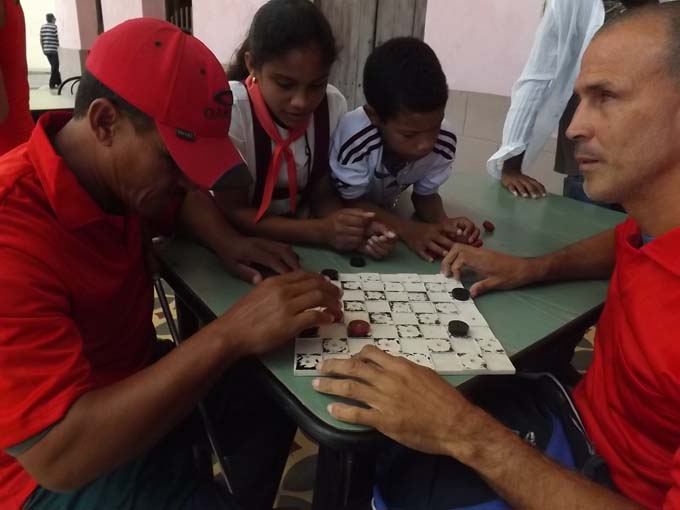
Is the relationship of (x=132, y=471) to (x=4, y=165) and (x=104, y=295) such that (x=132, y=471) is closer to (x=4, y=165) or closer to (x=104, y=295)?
(x=104, y=295)

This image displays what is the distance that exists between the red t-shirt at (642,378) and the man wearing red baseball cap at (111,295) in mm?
514

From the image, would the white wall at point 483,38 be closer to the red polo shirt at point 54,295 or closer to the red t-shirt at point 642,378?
the red t-shirt at point 642,378

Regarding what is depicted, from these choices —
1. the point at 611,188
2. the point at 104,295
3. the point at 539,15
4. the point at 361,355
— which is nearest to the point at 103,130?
the point at 104,295

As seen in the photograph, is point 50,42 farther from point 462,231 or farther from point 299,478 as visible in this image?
point 462,231

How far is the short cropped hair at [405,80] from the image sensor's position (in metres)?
1.32

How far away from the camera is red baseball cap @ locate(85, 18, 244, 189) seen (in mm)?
800

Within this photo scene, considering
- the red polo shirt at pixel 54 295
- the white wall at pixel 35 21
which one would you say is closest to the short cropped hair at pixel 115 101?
the red polo shirt at pixel 54 295

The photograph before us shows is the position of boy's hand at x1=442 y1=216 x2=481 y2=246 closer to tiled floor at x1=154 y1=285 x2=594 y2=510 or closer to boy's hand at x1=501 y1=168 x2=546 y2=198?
boy's hand at x1=501 y1=168 x2=546 y2=198

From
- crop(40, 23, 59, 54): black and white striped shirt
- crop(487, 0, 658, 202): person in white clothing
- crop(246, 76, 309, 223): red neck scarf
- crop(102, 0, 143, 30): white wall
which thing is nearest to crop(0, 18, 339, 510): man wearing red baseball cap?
crop(246, 76, 309, 223): red neck scarf

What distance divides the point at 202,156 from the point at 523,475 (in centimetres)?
70

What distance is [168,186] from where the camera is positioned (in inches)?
34.7

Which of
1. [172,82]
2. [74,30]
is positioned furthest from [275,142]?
[74,30]

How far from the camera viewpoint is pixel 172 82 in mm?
808

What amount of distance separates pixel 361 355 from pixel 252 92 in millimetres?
833
